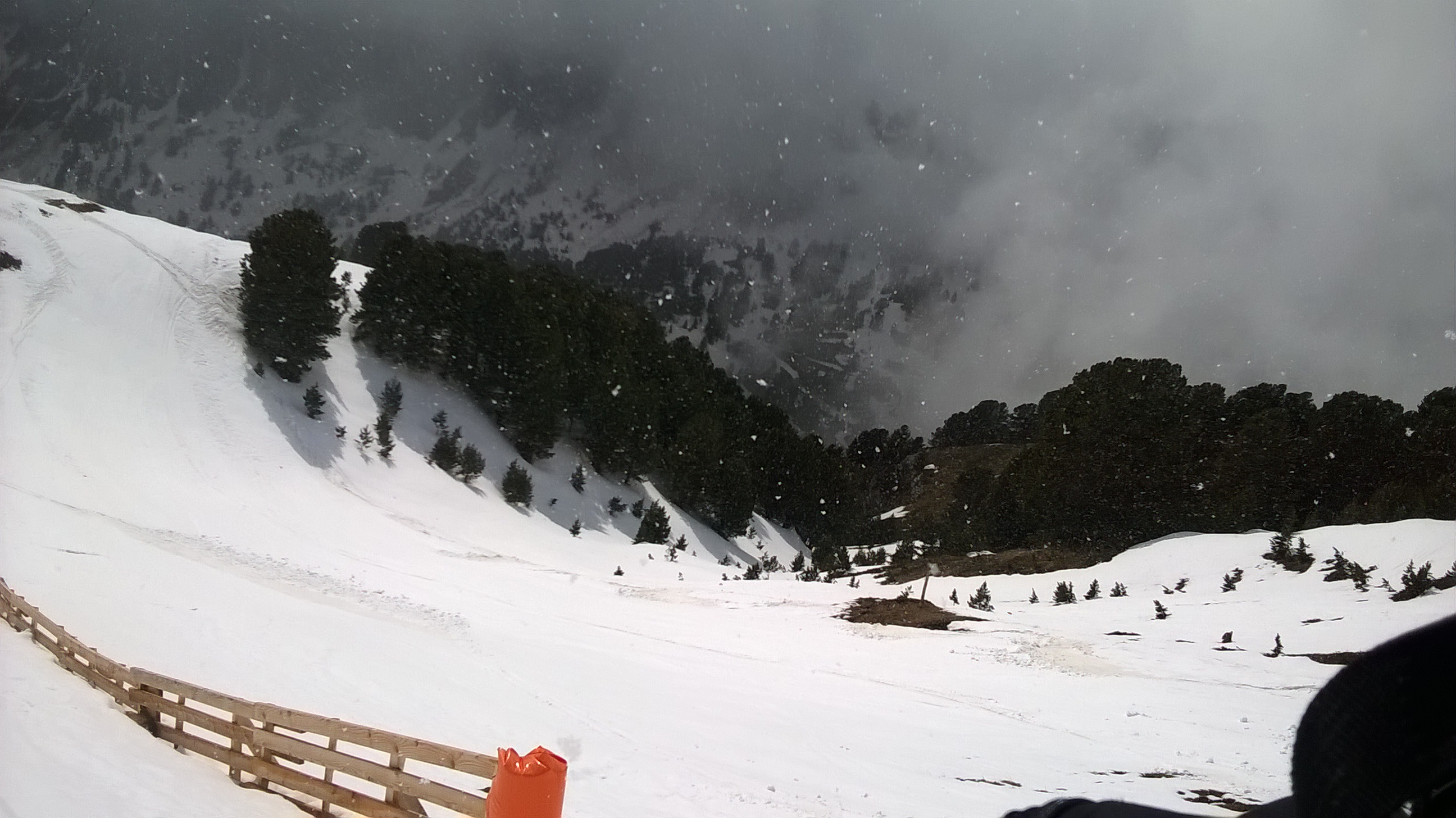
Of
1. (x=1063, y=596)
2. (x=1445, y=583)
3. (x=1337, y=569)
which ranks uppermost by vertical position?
(x=1337, y=569)

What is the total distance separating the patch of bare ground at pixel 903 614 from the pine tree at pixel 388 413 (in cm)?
2376

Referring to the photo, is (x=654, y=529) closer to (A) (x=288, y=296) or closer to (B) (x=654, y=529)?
(B) (x=654, y=529)

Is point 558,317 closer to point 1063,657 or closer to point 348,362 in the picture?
point 348,362

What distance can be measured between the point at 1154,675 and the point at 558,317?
42.0m

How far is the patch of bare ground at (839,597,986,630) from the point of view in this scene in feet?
56.7

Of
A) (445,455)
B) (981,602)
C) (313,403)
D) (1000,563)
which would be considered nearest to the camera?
(981,602)

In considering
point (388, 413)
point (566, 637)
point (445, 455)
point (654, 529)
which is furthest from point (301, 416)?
point (566, 637)

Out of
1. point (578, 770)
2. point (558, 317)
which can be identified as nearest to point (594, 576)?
point (578, 770)

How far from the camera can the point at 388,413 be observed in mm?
35812

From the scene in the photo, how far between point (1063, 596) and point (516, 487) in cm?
2484

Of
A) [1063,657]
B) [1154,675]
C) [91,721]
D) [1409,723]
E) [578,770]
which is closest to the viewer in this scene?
[1409,723]

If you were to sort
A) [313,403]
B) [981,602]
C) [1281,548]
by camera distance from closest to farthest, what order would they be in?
[981,602] → [1281,548] → [313,403]

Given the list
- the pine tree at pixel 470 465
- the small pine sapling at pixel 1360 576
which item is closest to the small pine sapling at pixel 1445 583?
the small pine sapling at pixel 1360 576

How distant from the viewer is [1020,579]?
1001 inches
